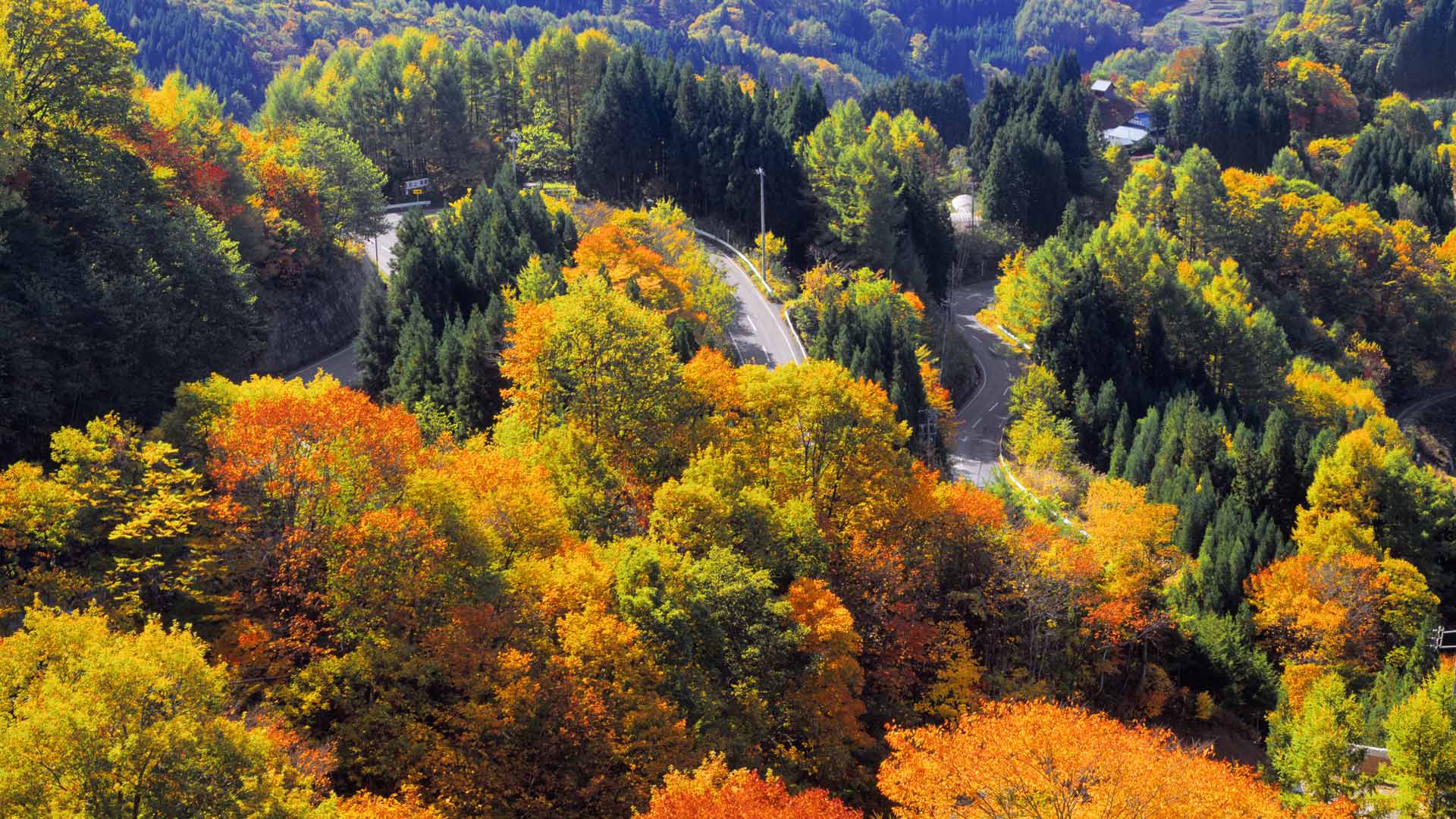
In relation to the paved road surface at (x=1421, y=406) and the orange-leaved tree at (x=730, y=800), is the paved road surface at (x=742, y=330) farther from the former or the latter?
the paved road surface at (x=1421, y=406)

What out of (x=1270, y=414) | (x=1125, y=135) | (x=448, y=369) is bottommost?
(x=1270, y=414)

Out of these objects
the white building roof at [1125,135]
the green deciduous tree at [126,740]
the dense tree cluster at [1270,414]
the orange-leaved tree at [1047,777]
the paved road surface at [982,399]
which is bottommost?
the paved road surface at [982,399]

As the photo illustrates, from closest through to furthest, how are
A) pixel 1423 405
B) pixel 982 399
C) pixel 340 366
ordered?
pixel 340 366 < pixel 982 399 < pixel 1423 405

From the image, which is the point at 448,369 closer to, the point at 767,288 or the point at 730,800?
the point at 730,800

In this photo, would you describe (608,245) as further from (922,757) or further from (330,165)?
(922,757)

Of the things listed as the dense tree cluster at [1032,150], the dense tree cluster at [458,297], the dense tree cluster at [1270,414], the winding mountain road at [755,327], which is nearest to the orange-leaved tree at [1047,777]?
A: the dense tree cluster at [1270,414]

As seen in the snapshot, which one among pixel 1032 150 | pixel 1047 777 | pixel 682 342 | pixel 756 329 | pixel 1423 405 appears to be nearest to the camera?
pixel 1047 777

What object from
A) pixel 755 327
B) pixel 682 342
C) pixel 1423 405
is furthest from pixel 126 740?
pixel 1423 405
